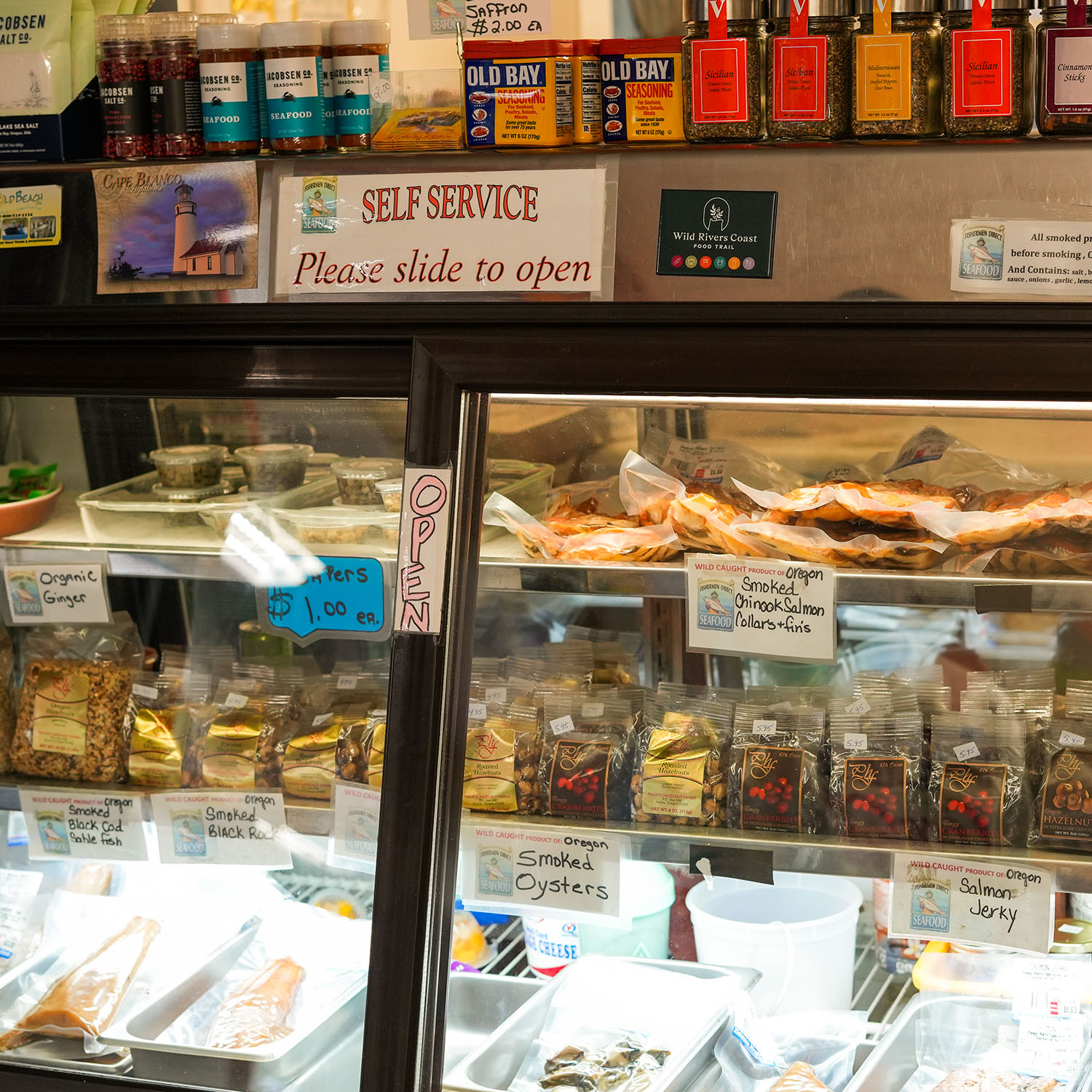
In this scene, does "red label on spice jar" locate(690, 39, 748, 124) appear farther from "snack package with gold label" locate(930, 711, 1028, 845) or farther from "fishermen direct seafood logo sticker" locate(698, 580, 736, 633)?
"snack package with gold label" locate(930, 711, 1028, 845)

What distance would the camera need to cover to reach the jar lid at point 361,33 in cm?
127

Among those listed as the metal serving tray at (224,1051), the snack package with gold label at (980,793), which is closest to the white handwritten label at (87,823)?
the metal serving tray at (224,1051)

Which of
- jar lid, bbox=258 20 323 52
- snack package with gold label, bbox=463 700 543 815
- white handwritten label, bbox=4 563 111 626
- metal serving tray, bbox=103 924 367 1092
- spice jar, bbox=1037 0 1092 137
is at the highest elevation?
jar lid, bbox=258 20 323 52

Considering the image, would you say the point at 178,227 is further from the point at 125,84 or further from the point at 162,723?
the point at 162,723

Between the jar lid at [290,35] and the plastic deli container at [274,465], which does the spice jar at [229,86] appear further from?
the plastic deli container at [274,465]

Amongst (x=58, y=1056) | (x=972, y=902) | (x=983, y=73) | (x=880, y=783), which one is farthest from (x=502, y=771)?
(x=983, y=73)

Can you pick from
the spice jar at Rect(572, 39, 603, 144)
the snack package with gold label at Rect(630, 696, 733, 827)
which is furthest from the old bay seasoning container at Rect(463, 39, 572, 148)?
the snack package with gold label at Rect(630, 696, 733, 827)

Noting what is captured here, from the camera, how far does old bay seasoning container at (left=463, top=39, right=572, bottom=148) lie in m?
1.19

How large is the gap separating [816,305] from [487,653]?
0.79 m

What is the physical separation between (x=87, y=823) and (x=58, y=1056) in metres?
0.30

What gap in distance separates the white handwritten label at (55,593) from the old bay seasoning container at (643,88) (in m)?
0.91

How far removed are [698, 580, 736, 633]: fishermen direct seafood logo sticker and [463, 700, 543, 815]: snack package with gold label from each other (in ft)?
0.99

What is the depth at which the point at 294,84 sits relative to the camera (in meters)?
1.25

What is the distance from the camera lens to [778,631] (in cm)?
127
